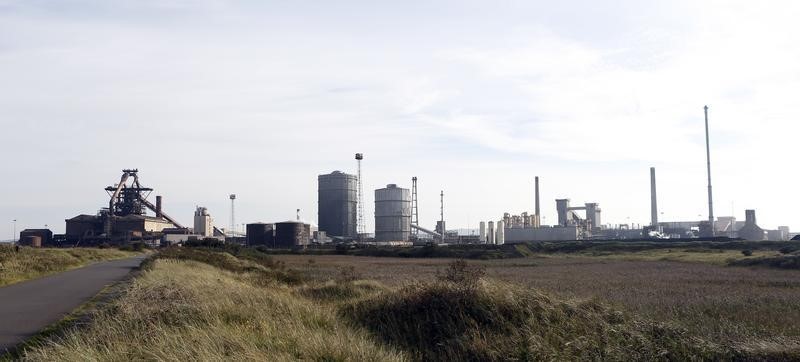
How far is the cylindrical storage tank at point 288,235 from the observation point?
120625 mm

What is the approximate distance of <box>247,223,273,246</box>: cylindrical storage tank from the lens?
127m

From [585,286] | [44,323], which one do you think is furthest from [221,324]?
[585,286]

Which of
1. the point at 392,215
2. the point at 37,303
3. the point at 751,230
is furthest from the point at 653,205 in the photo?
the point at 37,303

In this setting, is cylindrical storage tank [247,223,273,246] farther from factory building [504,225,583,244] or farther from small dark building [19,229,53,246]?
factory building [504,225,583,244]

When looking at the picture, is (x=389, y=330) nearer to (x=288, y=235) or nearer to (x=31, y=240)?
(x=288, y=235)

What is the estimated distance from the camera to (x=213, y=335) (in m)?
10.4

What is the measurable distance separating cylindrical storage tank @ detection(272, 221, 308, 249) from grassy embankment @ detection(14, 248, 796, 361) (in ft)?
343

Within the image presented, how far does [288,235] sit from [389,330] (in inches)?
4284

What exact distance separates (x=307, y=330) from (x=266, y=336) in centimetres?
119

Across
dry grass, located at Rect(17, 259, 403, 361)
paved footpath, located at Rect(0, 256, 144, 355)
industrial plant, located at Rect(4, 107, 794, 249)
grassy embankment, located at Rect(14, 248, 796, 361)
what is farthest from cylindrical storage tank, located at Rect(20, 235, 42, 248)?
dry grass, located at Rect(17, 259, 403, 361)

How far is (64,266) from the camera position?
4466 centimetres

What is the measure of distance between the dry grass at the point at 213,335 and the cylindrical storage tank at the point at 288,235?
349 ft

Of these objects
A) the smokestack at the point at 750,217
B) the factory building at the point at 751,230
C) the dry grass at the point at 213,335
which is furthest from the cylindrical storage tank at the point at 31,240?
the smokestack at the point at 750,217

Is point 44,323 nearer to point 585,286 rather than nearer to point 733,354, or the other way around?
point 733,354
